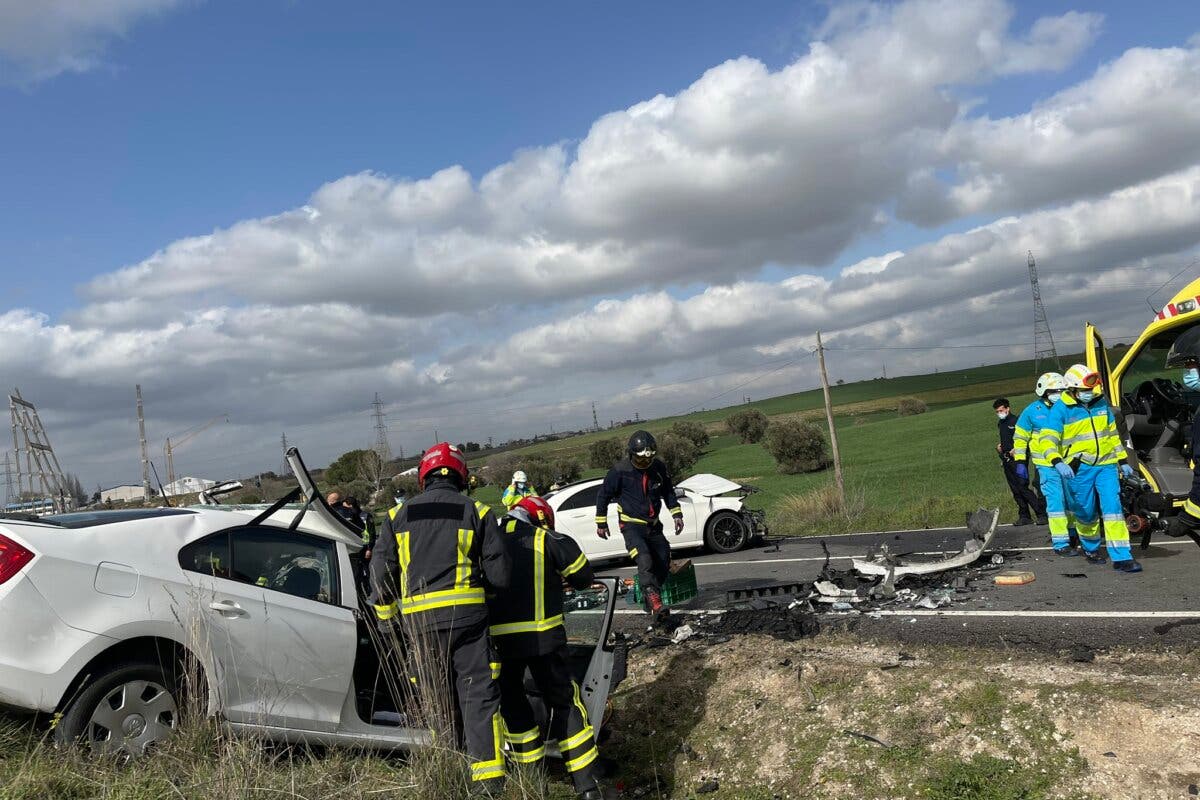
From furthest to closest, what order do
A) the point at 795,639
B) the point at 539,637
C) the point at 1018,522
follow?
the point at 1018,522 → the point at 795,639 → the point at 539,637

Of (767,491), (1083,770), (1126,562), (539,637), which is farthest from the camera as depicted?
(767,491)

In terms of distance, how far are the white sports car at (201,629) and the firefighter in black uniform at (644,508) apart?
269 centimetres

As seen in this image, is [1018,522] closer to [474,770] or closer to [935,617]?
[935,617]

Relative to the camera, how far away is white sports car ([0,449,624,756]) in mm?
3840

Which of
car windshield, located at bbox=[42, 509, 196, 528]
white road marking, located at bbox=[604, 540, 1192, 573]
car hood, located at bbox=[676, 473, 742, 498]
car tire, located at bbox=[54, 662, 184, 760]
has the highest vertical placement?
car windshield, located at bbox=[42, 509, 196, 528]

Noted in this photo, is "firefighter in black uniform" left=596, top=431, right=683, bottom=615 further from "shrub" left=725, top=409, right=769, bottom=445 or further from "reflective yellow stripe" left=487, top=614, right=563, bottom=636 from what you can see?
"shrub" left=725, top=409, right=769, bottom=445

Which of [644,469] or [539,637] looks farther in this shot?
[644,469]

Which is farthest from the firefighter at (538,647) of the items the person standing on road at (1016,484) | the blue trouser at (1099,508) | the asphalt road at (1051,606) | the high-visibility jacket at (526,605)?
the person standing on road at (1016,484)

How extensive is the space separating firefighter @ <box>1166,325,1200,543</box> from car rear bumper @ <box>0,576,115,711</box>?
808cm

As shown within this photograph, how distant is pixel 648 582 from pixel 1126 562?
4371mm

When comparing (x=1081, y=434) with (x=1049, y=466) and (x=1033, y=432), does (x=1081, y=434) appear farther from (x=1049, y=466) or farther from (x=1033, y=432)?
(x=1033, y=432)

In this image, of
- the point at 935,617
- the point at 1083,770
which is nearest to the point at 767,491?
the point at 935,617

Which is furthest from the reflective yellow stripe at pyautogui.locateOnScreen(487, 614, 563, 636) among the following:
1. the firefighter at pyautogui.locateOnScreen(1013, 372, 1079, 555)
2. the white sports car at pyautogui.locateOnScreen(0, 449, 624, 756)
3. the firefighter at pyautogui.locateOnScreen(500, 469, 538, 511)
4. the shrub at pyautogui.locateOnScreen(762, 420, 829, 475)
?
the shrub at pyautogui.locateOnScreen(762, 420, 829, 475)

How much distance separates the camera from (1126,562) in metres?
7.64
